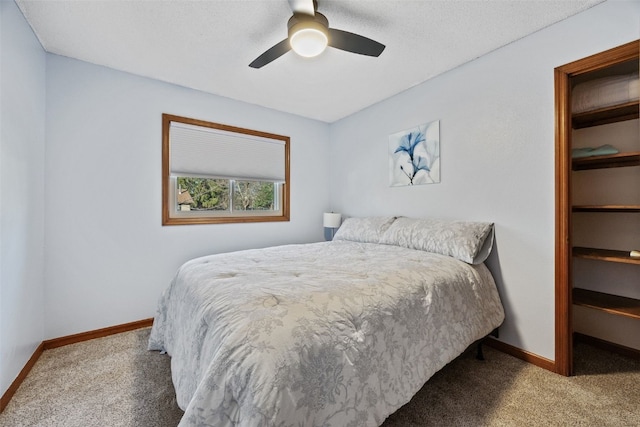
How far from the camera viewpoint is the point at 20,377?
176 centimetres

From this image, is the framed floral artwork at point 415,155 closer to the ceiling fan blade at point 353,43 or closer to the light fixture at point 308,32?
the ceiling fan blade at point 353,43

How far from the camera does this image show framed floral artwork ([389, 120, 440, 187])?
266 centimetres

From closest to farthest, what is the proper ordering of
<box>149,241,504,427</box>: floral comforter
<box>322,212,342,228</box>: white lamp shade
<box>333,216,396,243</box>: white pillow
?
1. <box>149,241,504,427</box>: floral comforter
2. <box>333,216,396,243</box>: white pillow
3. <box>322,212,342,228</box>: white lamp shade

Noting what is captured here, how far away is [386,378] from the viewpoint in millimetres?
1224

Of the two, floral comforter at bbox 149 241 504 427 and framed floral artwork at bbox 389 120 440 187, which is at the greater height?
framed floral artwork at bbox 389 120 440 187

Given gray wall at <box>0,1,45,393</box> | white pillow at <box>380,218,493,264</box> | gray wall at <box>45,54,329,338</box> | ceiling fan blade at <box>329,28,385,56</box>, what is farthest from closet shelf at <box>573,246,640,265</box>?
gray wall at <box>0,1,45,393</box>

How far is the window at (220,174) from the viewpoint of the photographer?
285cm

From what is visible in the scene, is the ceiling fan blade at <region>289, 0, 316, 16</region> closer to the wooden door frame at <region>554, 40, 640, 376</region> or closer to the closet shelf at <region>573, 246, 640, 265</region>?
the wooden door frame at <region>554, 40, 640, 376</region>

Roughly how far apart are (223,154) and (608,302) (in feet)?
11.8

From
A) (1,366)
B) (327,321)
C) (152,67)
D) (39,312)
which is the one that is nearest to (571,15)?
(327,321)

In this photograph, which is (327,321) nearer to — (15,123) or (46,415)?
(46,415)

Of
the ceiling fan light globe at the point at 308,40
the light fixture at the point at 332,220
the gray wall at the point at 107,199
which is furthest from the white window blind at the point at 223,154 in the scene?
the ceiling fan light globe at the point at 308,40

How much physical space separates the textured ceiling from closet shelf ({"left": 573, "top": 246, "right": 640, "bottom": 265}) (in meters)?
1.62

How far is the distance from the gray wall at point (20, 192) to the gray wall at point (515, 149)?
3106 millimetres
